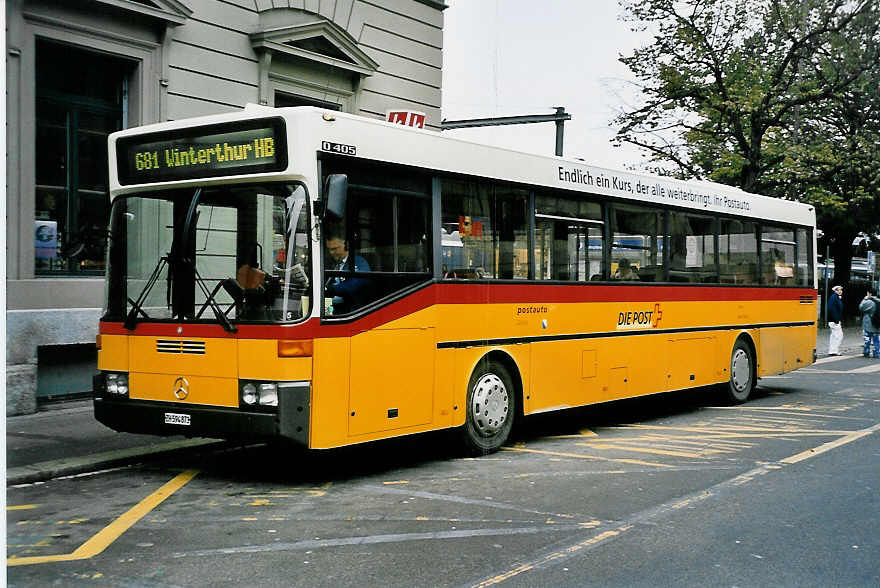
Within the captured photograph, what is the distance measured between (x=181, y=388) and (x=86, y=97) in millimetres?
6483

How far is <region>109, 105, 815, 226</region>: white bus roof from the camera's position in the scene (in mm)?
7867

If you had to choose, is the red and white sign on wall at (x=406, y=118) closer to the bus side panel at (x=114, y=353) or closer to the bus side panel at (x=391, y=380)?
the bus side panel at (x=391, y=380)

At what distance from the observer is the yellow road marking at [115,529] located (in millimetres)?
5865

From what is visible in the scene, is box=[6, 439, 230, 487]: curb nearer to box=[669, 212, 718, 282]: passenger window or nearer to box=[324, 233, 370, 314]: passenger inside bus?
box=[324, 233, 370, 314]: passenger inside bus

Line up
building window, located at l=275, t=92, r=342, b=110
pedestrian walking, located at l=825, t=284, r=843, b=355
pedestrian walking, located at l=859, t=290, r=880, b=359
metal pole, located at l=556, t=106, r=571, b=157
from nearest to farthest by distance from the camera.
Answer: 1. building window, located at l=275, t=92, r=342, b=110
2. metal pole, located at l=556, t=106, r=571, b=157
3. pedestrian walking, located at l=859, t=290, r=880, b=359
4. pedestrian walking, located at l=825, t=284, r=843, b=355

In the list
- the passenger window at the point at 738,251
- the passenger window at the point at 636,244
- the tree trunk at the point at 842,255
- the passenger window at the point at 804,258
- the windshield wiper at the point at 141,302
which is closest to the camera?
the windshield wiper at the point at 141,302

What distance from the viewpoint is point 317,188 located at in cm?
788

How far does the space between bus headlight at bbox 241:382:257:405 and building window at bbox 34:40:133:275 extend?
5.12m

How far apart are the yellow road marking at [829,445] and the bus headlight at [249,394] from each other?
497 cm

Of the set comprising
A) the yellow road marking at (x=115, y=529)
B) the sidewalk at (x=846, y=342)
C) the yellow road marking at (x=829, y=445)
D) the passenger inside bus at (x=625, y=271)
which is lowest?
the yellow road marking at (x=829, y=445)

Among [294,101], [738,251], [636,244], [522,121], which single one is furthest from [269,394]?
[522,121]

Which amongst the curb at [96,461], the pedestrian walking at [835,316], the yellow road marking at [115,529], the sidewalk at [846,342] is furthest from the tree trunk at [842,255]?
the yellow road marking at [115,529]

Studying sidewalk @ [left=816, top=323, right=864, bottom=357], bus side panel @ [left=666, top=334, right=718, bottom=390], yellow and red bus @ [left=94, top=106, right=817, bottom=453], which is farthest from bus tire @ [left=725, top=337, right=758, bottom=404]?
sidewalk @ [left=816, top=323, right=864, bottom=357]

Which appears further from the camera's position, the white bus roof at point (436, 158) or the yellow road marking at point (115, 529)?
the white bus roof at point (436, 158)
